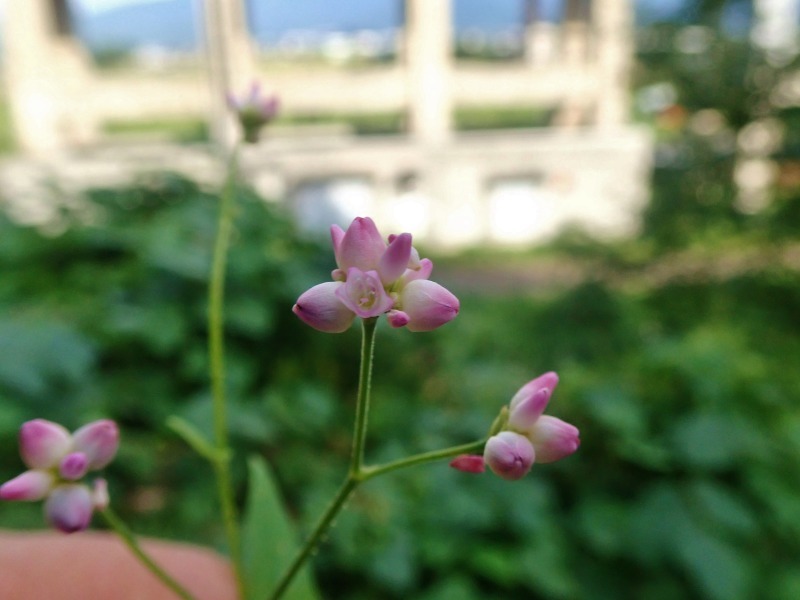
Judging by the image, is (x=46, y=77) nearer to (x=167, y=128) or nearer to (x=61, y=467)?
(x=167, y=128)

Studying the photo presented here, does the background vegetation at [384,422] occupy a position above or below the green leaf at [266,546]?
below

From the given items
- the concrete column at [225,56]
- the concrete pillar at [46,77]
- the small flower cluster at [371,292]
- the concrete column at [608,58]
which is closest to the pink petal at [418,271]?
the small flower cluster at [371,292]

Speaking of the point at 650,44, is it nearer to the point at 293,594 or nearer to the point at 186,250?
the point at 186,250

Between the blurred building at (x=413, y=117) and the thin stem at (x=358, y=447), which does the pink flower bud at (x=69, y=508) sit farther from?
the blurred building at (x=413, y=117)

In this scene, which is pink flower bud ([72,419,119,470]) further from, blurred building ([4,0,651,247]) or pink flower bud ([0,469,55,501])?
blurred building ([4,0,651,247])

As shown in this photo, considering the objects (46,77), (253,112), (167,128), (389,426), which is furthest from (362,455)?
(167,128)

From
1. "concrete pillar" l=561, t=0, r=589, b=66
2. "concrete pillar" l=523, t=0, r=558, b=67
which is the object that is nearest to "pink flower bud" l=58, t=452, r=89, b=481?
"concrete pillar" l=561, t=0, r=589, b=66
